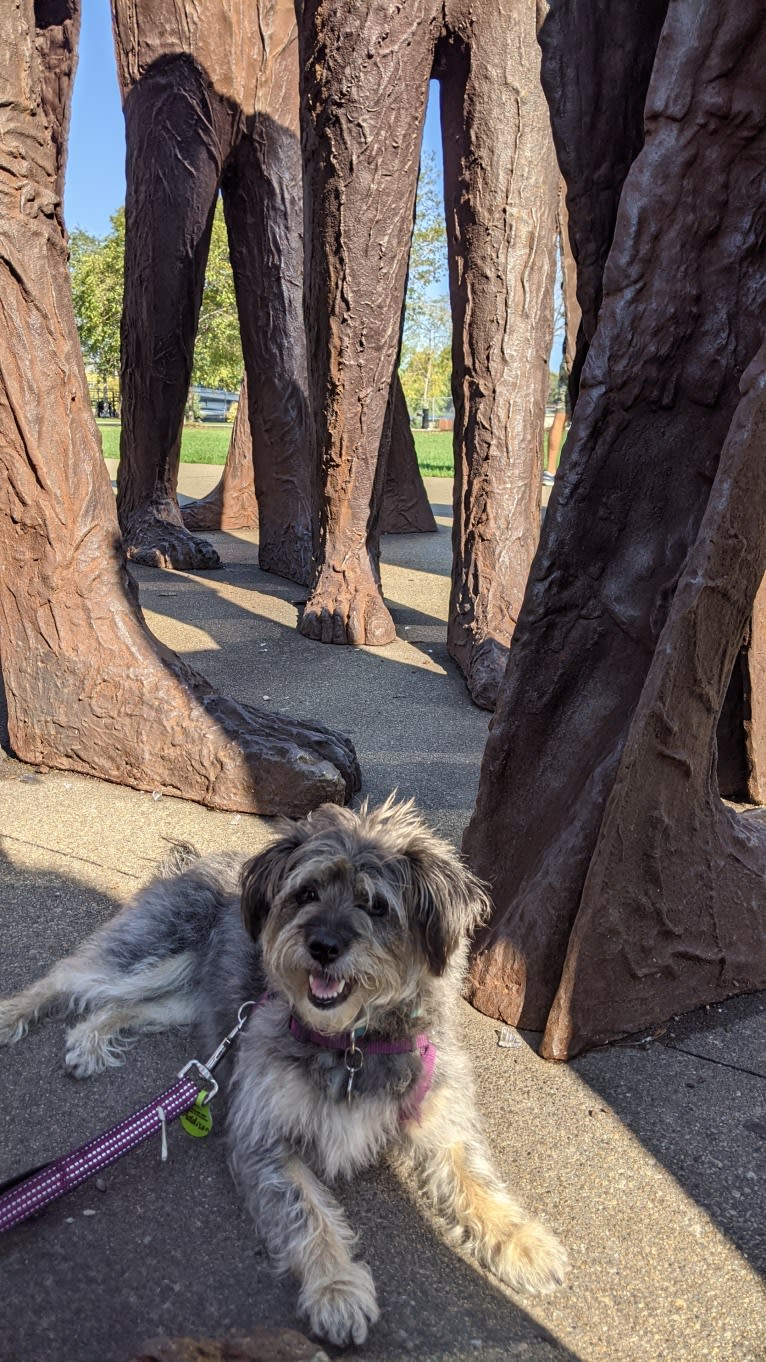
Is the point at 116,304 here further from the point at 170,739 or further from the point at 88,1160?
the point at 88,1160

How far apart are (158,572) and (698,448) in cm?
749

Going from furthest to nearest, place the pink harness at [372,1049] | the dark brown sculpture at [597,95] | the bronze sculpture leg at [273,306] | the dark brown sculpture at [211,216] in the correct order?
1. the bronze sculpture leg at [273,306]
2. the dark brown sculpture at [211,216]
3. the dark brown sculpture at [597,95]
4. the pink harness at [372,1049]

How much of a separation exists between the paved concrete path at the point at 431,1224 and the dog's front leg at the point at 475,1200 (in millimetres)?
49

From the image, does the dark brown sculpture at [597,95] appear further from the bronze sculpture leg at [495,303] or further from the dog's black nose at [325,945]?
the bronze sculpture leg at [495,303]

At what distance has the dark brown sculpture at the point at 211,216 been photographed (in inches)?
328

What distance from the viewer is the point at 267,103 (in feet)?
28.3

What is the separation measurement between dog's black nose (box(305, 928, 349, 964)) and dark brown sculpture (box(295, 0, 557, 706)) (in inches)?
151

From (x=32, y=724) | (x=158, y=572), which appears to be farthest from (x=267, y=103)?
(x=32, y=724)

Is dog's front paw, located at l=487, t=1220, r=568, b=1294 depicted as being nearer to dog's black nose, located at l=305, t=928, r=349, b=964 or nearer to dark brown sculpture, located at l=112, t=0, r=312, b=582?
dog's black nose, located at l=305, t=928, r=349, b=964

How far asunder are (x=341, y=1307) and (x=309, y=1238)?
6.6 inches

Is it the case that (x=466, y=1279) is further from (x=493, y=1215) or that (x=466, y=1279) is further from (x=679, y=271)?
(x=679, y=271)

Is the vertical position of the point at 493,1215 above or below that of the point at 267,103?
below

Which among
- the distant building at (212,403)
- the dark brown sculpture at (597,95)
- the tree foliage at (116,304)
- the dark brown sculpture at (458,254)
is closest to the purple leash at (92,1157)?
the dark brown sculpture at (597,95)

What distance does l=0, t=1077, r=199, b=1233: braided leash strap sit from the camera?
87.4 inches
